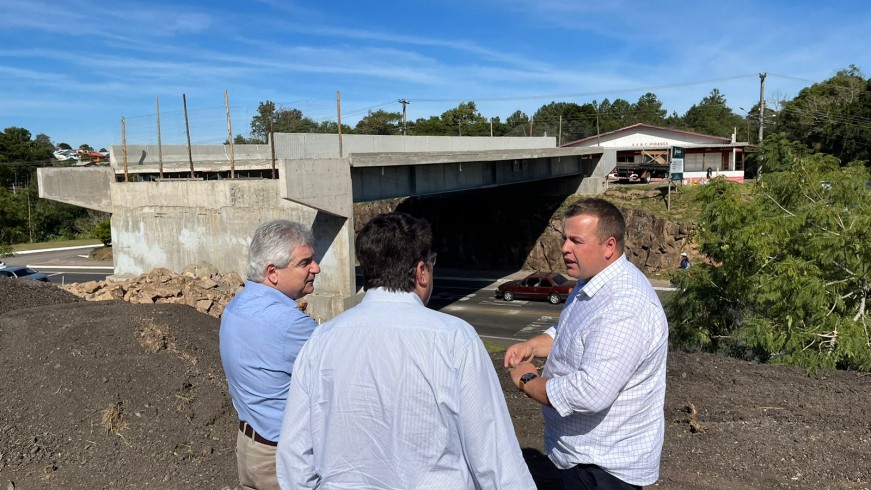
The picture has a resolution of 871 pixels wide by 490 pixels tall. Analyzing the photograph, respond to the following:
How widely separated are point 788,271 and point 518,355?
5.61 metres

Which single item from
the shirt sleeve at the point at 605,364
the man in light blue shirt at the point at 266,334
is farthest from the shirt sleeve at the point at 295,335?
the shirt sleeve at the point at 605,364

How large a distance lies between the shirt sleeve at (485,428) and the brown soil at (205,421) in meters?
2.75

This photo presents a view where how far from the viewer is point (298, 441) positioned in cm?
224

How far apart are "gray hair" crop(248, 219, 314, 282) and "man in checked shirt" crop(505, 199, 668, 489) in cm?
121

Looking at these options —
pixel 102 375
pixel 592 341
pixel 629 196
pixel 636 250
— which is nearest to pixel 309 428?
pixel 592 341

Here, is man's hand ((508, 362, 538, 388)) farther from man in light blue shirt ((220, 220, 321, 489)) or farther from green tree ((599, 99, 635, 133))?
green tree ((599, 99, 635, 133))

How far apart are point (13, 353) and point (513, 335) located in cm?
1319

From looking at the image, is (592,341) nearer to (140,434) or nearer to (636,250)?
(140,434)

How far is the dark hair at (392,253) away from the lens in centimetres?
220

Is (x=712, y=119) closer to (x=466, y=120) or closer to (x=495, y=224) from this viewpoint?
(x=466, y=120)

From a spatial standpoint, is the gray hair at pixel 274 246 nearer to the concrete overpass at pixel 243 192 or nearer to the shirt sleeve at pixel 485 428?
the shirt sleeve at pixel 485 428

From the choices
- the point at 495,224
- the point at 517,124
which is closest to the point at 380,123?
the point at 517,124

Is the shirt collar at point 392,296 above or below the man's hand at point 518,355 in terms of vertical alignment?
above

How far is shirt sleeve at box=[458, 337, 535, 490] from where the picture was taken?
6.68 feet
